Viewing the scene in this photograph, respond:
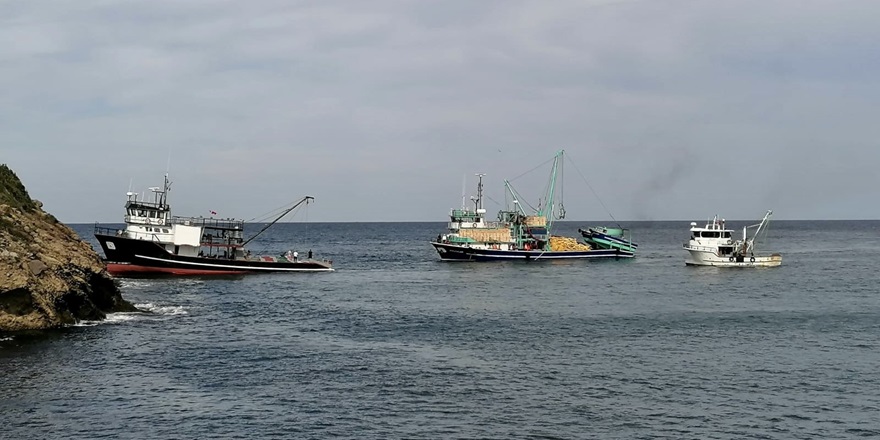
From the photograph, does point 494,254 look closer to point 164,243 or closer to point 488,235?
point 488,235

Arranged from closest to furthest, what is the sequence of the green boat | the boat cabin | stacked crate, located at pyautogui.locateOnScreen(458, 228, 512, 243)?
the boat cabin → stacked crate, located at pyautogui.locateOnScreen(458, 228, 512, 243) → the green boat

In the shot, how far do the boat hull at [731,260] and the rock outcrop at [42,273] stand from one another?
281 ft

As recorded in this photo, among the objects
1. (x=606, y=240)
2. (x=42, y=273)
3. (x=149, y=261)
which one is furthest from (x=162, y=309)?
(x=606, y=240)

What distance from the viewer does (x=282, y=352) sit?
53281mm

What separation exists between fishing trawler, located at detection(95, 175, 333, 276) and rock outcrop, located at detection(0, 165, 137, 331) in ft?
106

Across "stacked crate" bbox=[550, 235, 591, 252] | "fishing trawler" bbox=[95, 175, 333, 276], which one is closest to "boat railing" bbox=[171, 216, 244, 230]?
"fishing trawler" bbox=[95, 175, 333, 276]

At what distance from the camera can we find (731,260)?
121438mm

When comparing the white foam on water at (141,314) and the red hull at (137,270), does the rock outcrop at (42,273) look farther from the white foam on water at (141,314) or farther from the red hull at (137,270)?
the red hull at (137,270)

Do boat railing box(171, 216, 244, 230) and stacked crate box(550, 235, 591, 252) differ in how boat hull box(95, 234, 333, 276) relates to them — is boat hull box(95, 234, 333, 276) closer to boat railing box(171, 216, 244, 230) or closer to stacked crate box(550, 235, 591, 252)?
boat railing box(171, 216, 244, 230)

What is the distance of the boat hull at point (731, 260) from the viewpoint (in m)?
121

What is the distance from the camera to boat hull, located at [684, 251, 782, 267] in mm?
121250

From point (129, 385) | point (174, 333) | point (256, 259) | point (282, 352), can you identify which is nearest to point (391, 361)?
point (282, 352)

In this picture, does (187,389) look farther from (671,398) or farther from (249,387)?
(671,398)

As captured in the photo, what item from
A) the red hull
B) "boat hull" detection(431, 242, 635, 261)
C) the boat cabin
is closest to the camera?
the red hull
